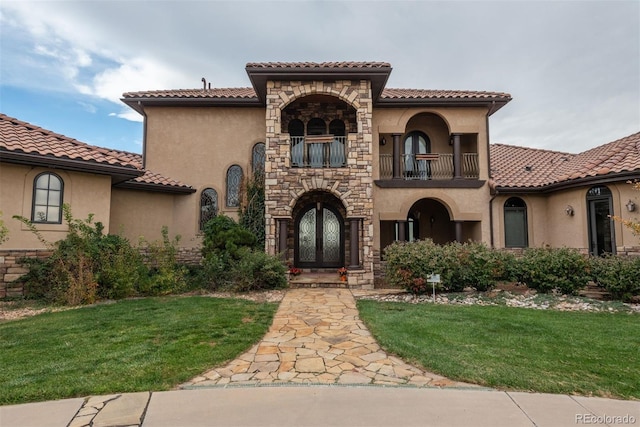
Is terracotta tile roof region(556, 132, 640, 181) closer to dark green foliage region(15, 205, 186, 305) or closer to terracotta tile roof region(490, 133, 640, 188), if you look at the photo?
terracotta tile roof region(490, 133, 640, 188)

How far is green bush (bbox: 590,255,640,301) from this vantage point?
780 cm

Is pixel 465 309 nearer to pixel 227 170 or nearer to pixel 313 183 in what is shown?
pixel 313 183

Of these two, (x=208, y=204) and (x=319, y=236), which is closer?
(x=208, y=204)

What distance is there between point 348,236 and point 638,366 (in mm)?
8922

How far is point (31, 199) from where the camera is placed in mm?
8320

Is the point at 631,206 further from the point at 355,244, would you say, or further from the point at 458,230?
the point at 355,244

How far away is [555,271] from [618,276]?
1342mm

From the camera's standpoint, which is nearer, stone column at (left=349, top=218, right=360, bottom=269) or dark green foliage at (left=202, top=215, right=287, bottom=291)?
dark green foliage at (left=202, top=215, right=287, bottom=291)

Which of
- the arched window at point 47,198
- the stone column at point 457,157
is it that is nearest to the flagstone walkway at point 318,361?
the arched window at point 47,198

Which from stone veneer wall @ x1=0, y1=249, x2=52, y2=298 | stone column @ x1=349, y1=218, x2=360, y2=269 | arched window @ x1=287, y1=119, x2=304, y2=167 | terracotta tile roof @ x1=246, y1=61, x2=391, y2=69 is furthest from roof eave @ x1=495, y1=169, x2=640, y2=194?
stone veneer wall @ x1=0, y1=249, x2=52, y2=298

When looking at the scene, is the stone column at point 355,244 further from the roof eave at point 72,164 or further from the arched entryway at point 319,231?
the roof eave at point 72,164

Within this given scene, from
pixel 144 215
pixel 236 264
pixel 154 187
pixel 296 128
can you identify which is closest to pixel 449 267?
pixel 236 264

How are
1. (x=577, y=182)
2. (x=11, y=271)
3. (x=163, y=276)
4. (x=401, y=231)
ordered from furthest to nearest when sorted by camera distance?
(x=401, y=231)
(x=577, y=182)
(x=163, y=276)
(x=11, y=271)

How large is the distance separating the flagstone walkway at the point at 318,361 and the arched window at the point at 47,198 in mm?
7288
